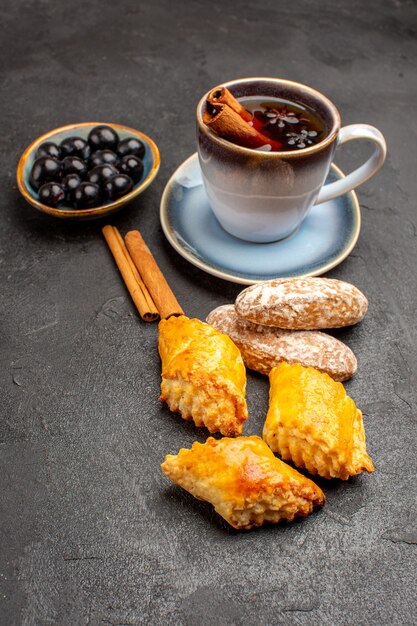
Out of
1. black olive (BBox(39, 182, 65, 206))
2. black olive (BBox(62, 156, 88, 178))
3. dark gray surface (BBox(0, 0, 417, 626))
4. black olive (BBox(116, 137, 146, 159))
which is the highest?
black olive (BBox(116, 137, 146, 159))

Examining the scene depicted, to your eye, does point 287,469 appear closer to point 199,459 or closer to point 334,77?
point 199,459

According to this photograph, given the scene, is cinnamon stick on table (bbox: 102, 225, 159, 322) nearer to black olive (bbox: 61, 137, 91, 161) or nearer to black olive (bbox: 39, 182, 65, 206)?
black olive (bbox: 39, 182, 65, 206)

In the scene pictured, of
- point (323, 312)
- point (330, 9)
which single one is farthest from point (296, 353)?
point (330, 9)

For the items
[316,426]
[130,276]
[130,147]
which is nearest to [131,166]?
[130,147]

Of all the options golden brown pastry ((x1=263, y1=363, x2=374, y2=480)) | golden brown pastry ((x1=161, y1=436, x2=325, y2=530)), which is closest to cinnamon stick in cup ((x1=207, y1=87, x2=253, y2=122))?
golden brown pastry ((x1=263, y1=363, x2=374, y2=480))

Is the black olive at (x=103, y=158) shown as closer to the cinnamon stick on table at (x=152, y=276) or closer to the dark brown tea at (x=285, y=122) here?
the cinnamon stick on table at (x=152, y=276)

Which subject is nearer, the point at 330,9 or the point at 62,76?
the point at 62,76
